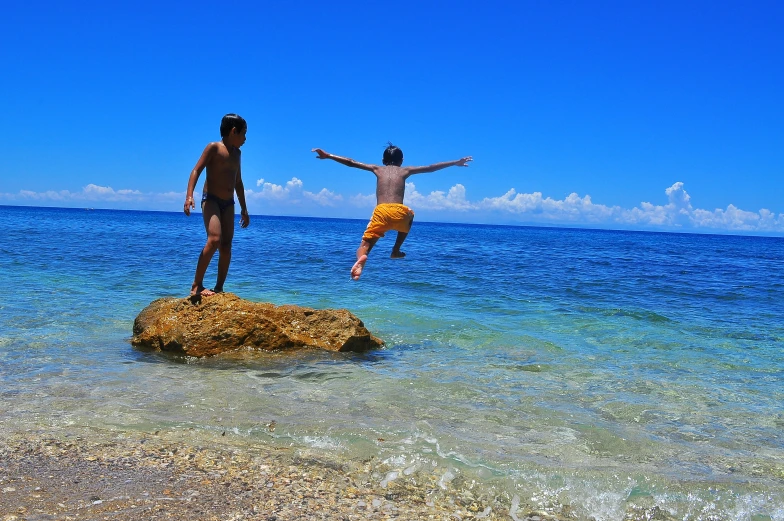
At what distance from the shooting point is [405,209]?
790 centimetres

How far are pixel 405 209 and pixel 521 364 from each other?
8.42 feet

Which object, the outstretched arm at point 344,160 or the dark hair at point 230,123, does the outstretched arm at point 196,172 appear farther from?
the outstretched arm at point 344,160

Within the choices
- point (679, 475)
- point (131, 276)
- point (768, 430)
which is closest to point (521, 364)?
point (768, 430)

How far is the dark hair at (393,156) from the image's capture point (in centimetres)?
803

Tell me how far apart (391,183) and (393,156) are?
364 millimetres

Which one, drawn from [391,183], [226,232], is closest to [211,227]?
[226,232]

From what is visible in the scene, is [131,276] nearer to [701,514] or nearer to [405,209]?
[405,209]

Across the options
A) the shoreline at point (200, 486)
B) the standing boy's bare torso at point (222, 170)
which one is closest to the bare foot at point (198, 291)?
the standing boy's bare torso at point (222, 170)

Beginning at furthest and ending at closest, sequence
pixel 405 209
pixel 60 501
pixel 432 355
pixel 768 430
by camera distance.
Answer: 1. pixel 432 355
2. pixel 405 209
3. pixel 768 430
4. pixel 60 501

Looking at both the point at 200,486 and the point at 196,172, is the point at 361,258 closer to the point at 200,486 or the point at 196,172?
the point at 196,172

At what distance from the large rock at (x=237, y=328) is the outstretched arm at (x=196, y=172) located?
144cm

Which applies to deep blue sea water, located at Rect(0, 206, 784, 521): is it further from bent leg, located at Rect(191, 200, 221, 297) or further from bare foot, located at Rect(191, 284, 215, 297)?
bent leg, located at Rect(191, 200, 221, 297)

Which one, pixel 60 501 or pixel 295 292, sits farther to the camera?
pixel 295 292

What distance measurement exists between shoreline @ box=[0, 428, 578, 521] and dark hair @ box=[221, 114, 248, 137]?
13.1ft
